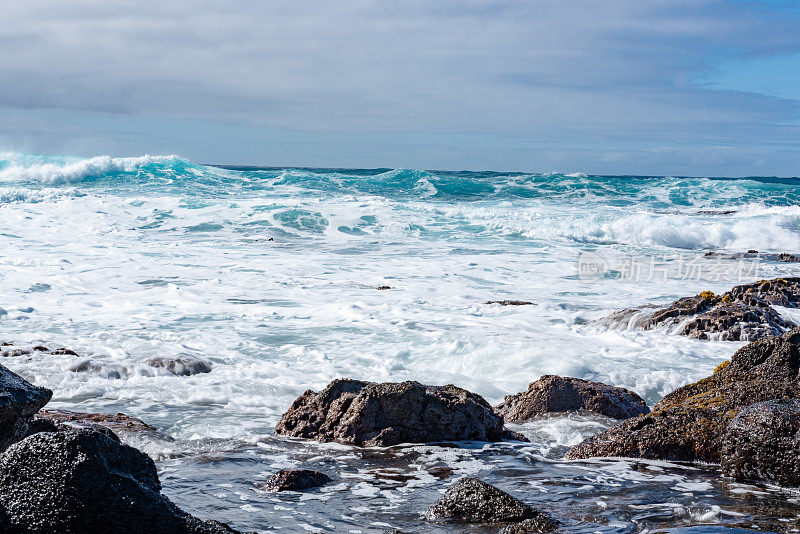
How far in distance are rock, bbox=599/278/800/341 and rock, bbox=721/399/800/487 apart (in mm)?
4409

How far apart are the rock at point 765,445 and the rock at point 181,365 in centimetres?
462

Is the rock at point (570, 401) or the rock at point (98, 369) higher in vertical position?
the rock at point (570, 401)

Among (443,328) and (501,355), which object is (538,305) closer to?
(443,328)

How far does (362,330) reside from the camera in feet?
28.9

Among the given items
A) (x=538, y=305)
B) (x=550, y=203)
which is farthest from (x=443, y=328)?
(x=550, y=203)

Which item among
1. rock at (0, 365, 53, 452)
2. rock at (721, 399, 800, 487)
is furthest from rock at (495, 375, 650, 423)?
rock at (0, 365, 53, 452)

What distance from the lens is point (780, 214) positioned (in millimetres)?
25344

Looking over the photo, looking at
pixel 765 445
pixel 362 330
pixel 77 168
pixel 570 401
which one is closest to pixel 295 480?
pixel 765 445

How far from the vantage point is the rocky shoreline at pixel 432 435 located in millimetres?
2156

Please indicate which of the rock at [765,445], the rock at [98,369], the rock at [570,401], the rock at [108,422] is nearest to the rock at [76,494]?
the rock at [108,422]

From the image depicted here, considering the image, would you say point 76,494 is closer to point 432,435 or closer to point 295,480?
point 295,480

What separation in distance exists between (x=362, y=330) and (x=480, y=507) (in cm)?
591

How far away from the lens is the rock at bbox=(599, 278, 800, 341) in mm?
7801

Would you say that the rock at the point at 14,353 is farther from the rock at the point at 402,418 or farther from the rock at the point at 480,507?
the rock at the point at 480,507
